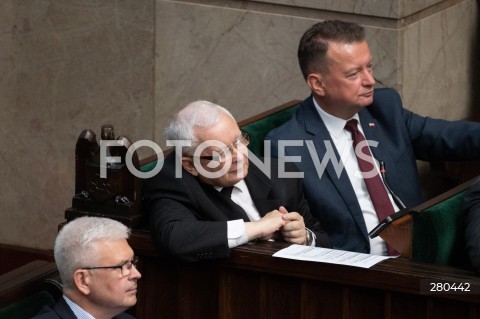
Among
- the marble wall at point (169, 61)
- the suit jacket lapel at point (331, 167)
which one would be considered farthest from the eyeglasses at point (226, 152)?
the marble wall at point (169, 61)

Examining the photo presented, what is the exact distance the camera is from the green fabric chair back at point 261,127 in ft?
14.2

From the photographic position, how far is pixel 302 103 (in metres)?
4.45

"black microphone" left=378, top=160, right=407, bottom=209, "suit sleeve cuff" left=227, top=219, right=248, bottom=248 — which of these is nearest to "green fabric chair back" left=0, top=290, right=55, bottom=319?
"suit sleeve cuff" left=227, top=219, right=248, bottom=248

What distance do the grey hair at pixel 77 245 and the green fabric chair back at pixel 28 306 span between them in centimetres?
18

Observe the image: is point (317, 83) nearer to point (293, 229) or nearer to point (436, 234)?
point (293, 229)

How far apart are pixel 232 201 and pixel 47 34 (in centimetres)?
188

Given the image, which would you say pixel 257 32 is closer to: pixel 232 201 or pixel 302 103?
pixel 302 103

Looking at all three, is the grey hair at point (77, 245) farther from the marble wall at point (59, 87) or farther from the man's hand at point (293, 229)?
the marble wall at point (59, 87)

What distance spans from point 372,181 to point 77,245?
1.54 meters

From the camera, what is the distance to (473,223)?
11.5 ft

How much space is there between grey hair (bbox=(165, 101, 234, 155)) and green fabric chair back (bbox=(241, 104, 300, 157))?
21.6 inches

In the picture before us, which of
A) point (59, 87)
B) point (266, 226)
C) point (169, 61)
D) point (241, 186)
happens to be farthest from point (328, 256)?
point (59, 87)

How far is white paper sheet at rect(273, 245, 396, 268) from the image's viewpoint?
3284mm

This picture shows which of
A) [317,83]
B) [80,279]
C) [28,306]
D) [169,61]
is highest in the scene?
[169,61]
